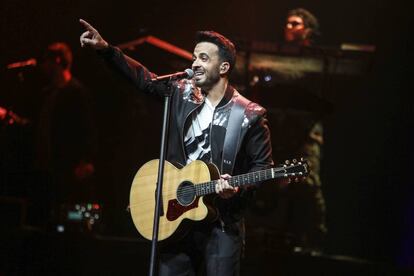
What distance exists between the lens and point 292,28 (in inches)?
323

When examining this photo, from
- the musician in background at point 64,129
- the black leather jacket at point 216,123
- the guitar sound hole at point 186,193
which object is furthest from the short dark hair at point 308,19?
the guitar sound hole at point 186,193

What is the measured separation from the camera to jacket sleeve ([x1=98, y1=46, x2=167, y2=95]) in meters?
5.06

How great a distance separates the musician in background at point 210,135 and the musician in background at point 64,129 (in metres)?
3.10

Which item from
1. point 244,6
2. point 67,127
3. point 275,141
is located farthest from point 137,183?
point 244,6

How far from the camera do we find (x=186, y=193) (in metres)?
4.87

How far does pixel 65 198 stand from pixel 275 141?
2.47 m

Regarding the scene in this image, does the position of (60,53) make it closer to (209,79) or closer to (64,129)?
(64,129)

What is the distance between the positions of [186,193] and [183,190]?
37 mm

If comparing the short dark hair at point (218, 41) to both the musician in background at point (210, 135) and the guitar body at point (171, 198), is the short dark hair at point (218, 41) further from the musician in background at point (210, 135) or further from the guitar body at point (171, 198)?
the guitar body at point (171, 198)

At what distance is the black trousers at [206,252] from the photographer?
15.8 ft

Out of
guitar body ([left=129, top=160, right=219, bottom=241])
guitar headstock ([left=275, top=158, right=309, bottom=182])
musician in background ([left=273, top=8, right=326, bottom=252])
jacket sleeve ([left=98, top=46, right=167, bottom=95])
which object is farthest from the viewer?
musician in background ([left=273, top=8, right=326, bottom=252])

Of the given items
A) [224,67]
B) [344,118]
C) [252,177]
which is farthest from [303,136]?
[252,177]

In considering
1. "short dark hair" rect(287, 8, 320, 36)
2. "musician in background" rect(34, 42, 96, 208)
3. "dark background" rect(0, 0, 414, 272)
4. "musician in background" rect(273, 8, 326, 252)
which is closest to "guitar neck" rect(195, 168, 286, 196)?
"musician in background" rect(273, 8, 326, 252)

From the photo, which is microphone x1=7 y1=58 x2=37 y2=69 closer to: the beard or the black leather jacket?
the black leather jacket
